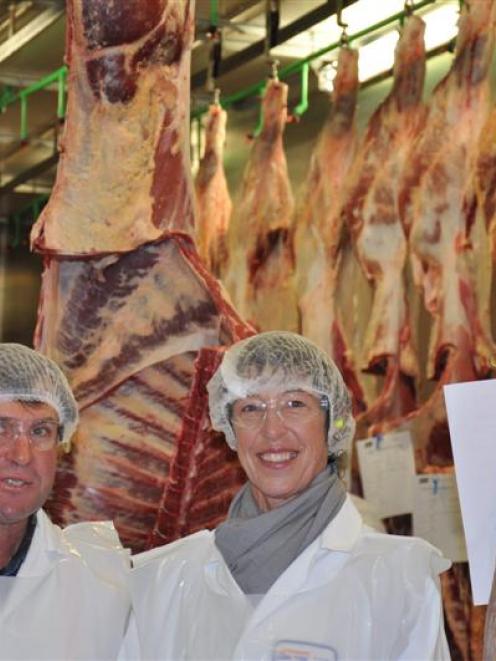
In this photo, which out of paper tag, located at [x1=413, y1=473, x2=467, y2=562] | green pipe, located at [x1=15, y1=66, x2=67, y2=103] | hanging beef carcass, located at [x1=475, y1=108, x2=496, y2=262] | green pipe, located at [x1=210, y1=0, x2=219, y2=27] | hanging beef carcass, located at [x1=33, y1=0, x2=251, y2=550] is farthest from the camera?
green pipe, located at [x1=15, y1=66, x2=67, y2=103]

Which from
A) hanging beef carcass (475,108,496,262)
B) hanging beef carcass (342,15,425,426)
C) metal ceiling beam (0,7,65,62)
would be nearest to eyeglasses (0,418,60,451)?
hanging beef carcass (475,108,496,262)

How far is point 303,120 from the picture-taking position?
23.1 feet

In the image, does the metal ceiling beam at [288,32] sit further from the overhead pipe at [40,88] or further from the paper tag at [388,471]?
the paper tag at [388,471]

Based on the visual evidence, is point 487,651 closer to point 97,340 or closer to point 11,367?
point 11,367

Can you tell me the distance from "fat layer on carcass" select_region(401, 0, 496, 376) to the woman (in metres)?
1.55

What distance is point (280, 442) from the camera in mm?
3531

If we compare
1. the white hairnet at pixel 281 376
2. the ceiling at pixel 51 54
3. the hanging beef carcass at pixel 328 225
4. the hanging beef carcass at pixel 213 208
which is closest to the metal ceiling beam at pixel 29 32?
the ceiling at pixel 51 54

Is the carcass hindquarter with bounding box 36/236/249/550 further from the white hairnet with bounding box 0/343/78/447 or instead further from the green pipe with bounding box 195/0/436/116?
the green pipe with bounding box 195/0/436/116

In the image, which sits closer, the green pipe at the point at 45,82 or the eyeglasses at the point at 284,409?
the eyeglasses at the point at 284,409

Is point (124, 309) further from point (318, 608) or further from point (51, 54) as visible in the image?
point (51, 54)

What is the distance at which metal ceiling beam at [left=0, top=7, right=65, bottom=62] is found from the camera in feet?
19.0

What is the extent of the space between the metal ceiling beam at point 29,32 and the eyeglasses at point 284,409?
2549 mm

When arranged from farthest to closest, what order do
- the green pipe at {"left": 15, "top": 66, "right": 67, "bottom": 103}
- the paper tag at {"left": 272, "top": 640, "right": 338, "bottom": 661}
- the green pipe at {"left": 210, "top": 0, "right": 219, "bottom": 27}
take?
the green pipe at {"left": 15, "top": 66, "right": 67, "bottom": 103}
the green pipe at {"left": 210, "top": 0, "right": 219, "bottom": 27}
the paper tag at {"left": 272, "top": 640, "right": 338, "bottom": 661}

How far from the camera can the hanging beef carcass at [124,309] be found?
4430mm
